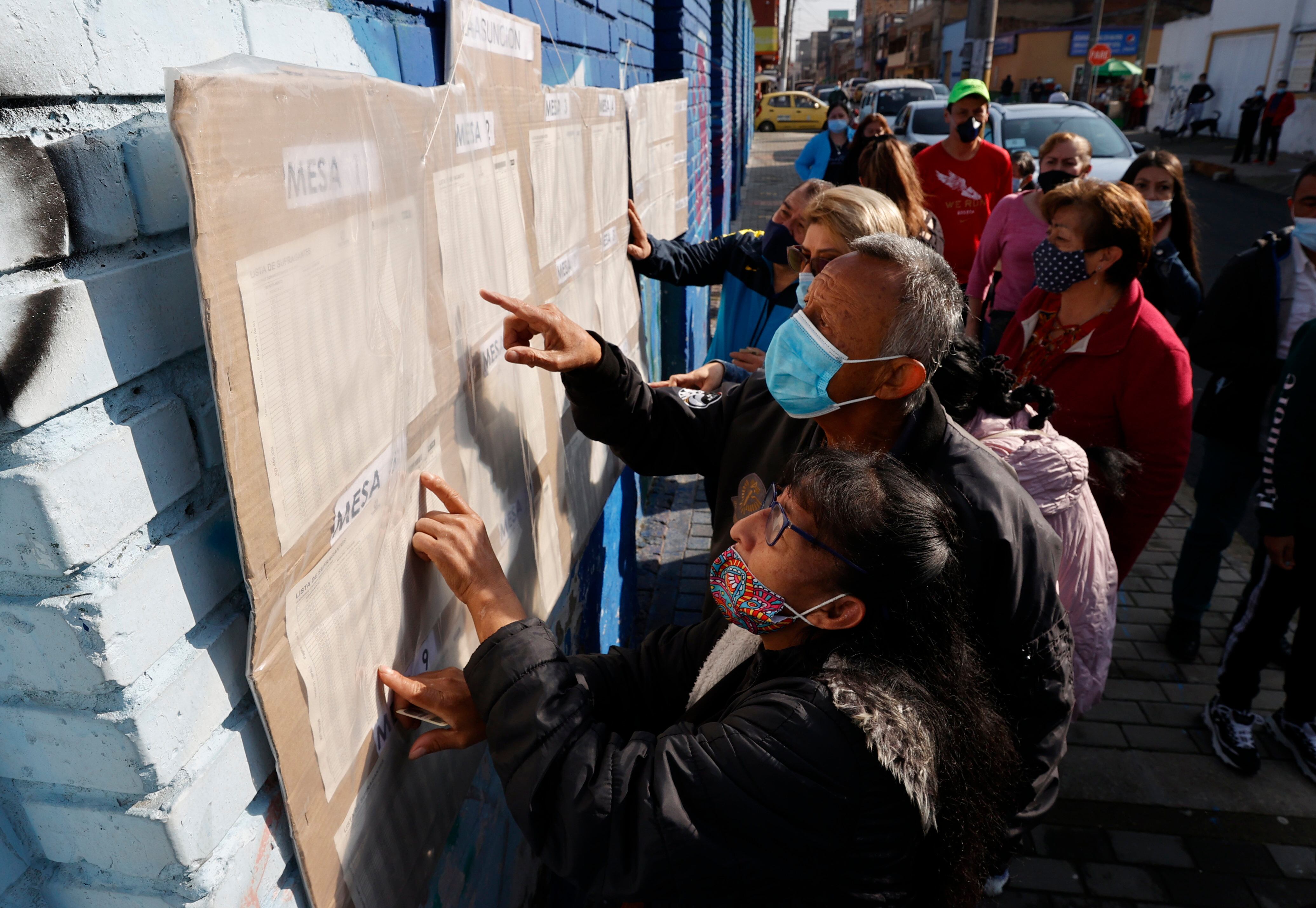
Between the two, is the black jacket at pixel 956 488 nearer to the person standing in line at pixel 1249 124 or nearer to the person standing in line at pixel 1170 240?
the person standing in line at pixel 1170 240

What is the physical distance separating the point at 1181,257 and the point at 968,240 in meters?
1.80

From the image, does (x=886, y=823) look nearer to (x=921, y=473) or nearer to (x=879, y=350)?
(x=921, y=473)

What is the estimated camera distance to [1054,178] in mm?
4859

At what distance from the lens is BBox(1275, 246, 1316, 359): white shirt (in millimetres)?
3131

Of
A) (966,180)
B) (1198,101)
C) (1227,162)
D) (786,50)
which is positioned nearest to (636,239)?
(966,180)

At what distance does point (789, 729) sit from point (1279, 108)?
2503cm

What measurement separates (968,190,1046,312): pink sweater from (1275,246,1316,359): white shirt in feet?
3.99

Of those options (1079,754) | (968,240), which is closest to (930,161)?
(968,240)

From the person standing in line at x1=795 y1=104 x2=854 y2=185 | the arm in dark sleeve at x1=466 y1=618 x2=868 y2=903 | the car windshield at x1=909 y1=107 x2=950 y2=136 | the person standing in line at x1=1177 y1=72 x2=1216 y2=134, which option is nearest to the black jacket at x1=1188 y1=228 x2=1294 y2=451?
the arm in dark sleeve at x1=466 y1=618 x2=868 y2=903

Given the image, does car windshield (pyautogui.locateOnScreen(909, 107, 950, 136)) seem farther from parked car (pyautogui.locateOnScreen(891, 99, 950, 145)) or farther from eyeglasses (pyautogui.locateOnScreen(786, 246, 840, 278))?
eyeglasses (pyautogui.locateOnScreen(786, 246, 840, 278))

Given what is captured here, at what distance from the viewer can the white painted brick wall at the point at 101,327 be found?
715mm

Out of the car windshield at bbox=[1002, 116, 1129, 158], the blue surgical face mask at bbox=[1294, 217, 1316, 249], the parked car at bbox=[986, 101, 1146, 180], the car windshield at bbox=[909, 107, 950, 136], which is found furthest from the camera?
the car windshield at bbox=[909, 107, 950, 136]

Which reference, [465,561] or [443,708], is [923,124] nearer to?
[465,561]

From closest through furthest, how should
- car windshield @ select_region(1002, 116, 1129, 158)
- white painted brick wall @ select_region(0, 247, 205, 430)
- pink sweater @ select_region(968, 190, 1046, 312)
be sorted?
white painted brick wall @ select_region(0, 247, 205, 430), pink sweater @ select_region(968, 190, 1046, 312), car windshield @ select_region(1002, 116, 1129, 158)
